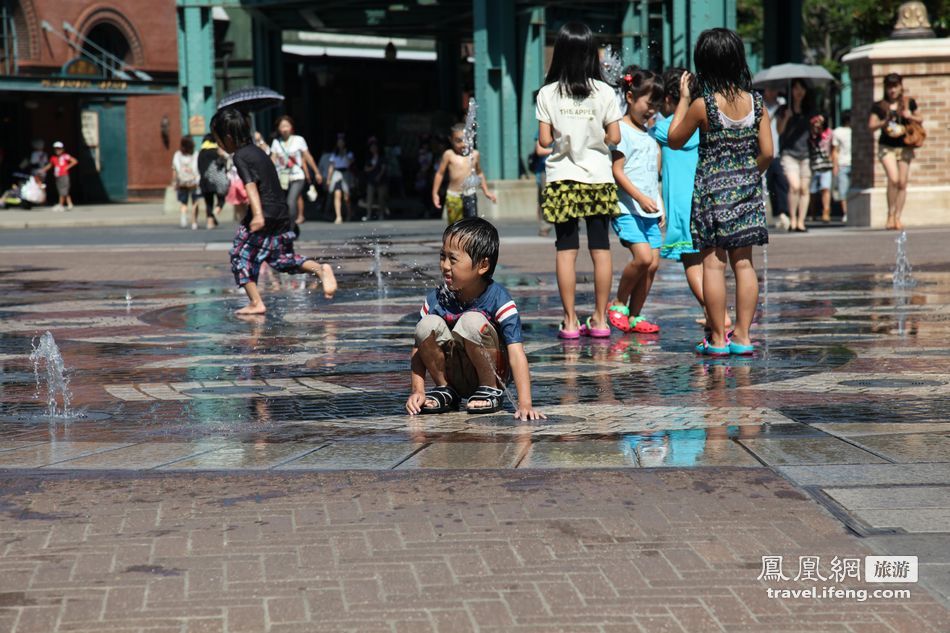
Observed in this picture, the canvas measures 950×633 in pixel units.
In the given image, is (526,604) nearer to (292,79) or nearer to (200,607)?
(200,607)

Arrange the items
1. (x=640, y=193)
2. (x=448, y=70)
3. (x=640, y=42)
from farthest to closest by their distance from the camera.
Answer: (x=448, y=70) < (x=640, y=42) < (x=640, y=193)

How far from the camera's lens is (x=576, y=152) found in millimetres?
9102

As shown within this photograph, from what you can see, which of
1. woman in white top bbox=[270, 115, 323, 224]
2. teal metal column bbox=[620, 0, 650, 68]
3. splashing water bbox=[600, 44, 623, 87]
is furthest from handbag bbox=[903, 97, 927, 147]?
splashing water bbox=[600, 44, 623, 87]

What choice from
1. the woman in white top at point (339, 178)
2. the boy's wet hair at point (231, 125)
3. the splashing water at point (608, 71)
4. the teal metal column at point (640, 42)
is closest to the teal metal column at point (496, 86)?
the teal metal column at point (640, 42)

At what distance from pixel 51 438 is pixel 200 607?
2.53 m

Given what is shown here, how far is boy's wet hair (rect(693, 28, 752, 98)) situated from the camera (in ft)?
26.2

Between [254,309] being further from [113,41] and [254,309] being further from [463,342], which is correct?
[113,41]

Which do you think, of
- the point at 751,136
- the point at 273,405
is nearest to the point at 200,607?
the point at 273,405

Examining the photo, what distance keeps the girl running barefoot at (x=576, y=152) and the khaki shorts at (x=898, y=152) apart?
12.2 metres

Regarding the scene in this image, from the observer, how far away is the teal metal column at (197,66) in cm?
2889

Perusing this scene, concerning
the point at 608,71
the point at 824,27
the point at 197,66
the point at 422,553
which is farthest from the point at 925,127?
the point at 824,27

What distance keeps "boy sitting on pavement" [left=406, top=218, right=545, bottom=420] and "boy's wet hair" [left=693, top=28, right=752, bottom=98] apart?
2.21m

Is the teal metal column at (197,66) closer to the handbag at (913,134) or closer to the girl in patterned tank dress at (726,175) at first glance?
the handbag at (913,134)

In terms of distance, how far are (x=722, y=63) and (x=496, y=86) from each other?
19.7 m
